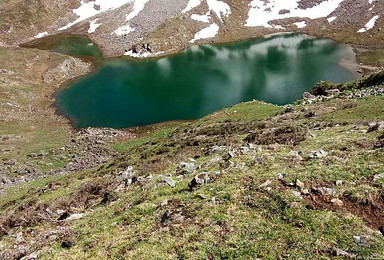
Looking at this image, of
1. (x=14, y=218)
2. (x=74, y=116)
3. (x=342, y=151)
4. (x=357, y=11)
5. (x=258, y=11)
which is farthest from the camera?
(x=258, y=11)

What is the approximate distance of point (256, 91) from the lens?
2815 inches

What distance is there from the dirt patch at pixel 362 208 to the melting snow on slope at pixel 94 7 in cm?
14342

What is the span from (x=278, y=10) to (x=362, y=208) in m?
137

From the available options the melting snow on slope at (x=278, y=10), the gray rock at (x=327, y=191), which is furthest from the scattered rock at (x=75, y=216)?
the melting snow on slope at (x=278, y=10)

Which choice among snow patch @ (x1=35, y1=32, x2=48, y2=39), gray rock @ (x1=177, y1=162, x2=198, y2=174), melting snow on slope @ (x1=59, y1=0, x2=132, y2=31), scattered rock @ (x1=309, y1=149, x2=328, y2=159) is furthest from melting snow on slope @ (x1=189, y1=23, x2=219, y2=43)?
scattered rock @ (x1=309, y1=149, x2=328, y2=159)

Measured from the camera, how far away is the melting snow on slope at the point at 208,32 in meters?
117

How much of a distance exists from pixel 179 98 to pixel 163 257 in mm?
61049

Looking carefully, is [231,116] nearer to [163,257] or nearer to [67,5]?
[163,257]

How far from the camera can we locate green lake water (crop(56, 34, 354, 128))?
6556cm

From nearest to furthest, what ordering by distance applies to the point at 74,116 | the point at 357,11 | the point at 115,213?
the point at 115,213, the point at 74,116, the point at 357,11

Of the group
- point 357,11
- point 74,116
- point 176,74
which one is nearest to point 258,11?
point 357,11

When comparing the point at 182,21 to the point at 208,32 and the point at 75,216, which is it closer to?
the point at 208,32

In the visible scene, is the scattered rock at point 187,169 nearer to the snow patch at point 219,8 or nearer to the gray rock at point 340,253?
the gray rock at point 340,253

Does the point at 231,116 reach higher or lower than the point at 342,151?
lower
